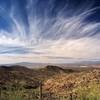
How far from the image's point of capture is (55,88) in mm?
51375

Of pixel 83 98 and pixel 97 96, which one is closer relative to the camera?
pixel 97 96

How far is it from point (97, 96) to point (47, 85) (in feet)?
122

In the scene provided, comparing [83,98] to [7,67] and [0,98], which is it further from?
[7,67]

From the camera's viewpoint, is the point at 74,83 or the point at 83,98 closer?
the point at 83,98

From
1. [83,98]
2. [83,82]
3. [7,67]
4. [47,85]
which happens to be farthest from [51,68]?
[83,98]

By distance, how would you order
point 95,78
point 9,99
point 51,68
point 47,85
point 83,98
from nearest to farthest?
point 9,99, point 83,98, point 95,78, point 47,85, point 51,68

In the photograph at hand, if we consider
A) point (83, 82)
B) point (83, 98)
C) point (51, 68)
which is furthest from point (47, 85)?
point (51, 68)

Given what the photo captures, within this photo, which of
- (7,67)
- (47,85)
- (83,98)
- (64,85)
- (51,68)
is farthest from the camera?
(51,68)

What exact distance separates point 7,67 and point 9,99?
88.3 metres

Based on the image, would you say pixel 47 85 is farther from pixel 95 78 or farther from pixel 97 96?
pixel 97 96

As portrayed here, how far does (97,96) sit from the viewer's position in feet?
64.1

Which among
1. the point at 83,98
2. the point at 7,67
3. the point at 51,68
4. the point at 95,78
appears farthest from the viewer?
the point at 51,68

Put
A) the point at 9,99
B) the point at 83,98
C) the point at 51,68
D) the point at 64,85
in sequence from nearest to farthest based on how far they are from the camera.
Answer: the point at 9,99 → the point at 83,98 → the point at 64,85 → the point at 51,68

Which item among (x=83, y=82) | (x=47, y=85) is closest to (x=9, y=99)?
(x=83, y=82)
